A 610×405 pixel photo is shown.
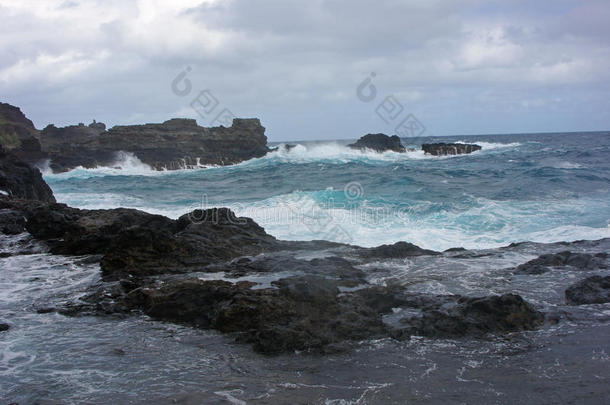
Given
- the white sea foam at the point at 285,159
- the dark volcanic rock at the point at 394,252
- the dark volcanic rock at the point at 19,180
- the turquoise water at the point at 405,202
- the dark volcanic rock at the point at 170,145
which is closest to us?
the dark volcanic rock at the point at 394,252

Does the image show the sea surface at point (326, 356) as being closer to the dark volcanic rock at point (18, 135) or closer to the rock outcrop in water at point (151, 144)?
the dark volcanic rock at point (18, 135)

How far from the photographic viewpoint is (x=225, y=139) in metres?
53.3

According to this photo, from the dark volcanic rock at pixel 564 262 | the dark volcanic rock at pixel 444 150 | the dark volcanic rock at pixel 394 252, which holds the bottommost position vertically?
the dark volcanic rock at pixel 564 262

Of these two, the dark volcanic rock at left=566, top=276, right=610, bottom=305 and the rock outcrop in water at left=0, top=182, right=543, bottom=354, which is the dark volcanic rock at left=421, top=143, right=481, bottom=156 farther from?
the dark volcanic rock at left=566, top=276, right=610, bottom=305

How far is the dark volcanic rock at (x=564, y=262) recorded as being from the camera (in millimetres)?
7680

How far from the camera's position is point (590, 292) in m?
6.34

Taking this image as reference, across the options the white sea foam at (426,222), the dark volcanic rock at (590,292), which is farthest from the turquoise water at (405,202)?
the dark volcanic rock at (590,292)

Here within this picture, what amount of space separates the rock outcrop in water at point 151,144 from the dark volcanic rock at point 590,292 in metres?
42.3

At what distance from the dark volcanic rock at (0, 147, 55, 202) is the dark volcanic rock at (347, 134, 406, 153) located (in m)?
39.5

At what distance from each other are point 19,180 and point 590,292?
53.0ft

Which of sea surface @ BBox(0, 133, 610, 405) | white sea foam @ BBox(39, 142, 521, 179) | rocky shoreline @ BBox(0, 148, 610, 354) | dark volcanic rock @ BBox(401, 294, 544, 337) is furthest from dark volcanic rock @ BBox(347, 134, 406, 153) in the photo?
dark volcanic rock @ BBox(401, 294, 544, 337)

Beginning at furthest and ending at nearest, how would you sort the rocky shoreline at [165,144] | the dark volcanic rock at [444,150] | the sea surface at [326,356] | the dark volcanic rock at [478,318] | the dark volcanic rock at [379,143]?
the dark volcanic rock at [379,143] → the dark volcanic rock at [444,150] → the rocky shoreline at [165,144] → the dark volcanic rock at [478,318] → the sea surface at [326,356]

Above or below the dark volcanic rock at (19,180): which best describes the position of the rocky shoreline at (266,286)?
below

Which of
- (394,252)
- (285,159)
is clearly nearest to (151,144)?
(285,159)
